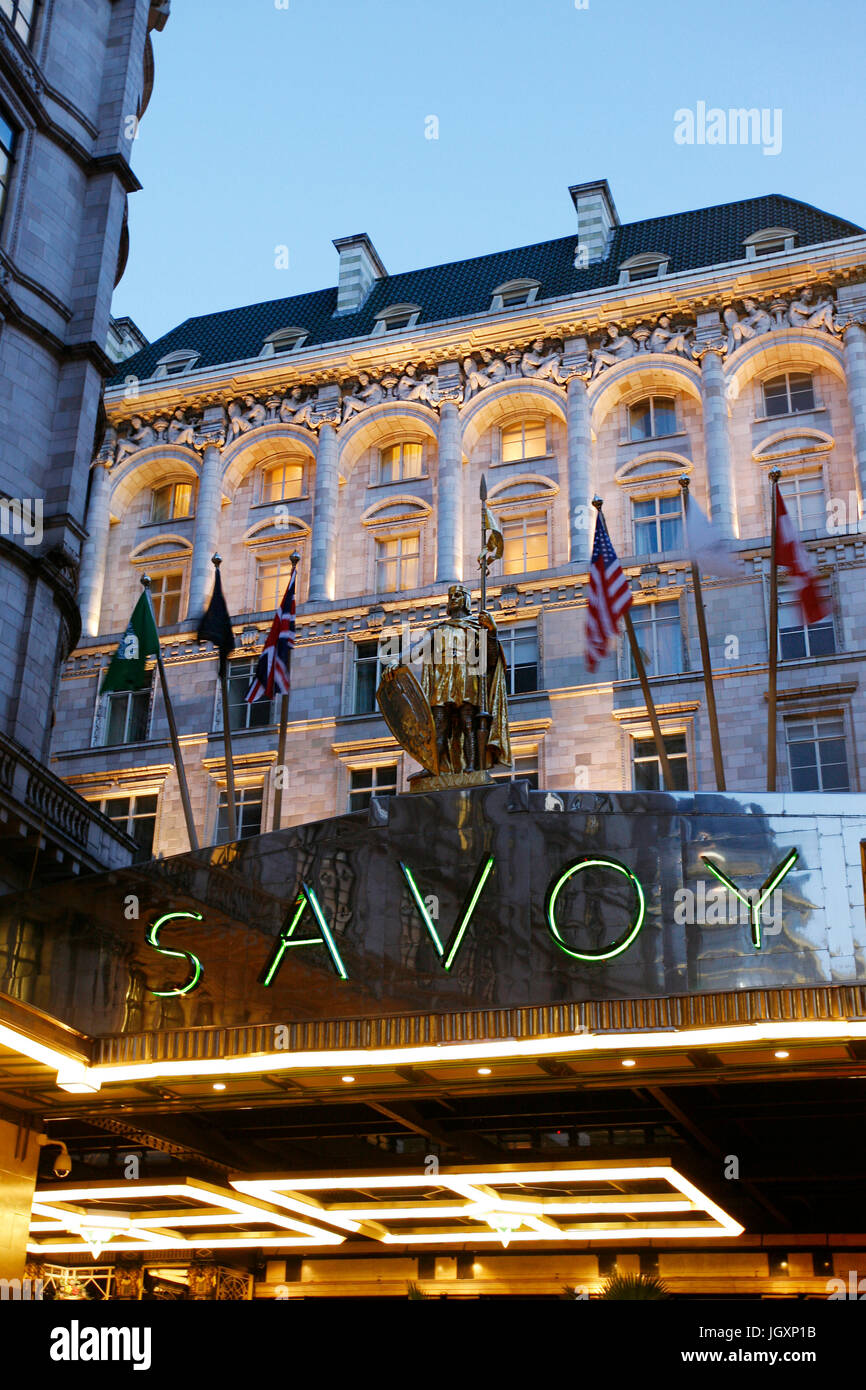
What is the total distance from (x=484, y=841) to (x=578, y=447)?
34.5 m

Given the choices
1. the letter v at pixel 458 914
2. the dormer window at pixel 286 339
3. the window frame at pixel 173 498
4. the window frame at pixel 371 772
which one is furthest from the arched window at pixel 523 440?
the letter v at pixel 458 914

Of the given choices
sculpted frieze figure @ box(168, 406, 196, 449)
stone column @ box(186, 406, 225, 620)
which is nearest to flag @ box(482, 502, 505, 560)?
stone column @ box(186, 406, 225, 620)

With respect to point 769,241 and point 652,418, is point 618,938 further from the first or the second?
point 769,241

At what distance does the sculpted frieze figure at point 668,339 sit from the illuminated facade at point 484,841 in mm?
162

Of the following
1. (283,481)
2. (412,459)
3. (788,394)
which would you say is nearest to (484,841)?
(788,394)

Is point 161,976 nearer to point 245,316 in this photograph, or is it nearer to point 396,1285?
point 396,1285

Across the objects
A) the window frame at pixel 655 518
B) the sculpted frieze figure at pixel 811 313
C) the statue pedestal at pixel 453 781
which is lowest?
the statue pedestal at pixel 453 781

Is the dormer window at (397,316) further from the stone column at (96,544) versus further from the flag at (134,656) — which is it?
the flag at (134,656)

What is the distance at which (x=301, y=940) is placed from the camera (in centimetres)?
1988

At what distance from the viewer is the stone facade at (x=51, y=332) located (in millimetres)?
31719

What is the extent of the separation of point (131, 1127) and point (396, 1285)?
10.6 m

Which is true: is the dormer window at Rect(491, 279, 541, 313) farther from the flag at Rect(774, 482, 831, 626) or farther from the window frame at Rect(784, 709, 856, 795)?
the flag at Rect(774, 482, 831, 626)

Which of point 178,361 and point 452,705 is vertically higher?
point 178,361

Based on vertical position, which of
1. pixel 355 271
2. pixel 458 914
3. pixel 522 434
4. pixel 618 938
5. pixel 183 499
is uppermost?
pixel 355 271
